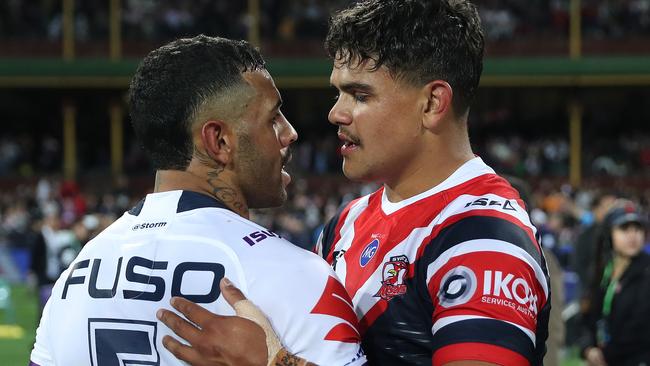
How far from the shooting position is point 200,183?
2.46 metres

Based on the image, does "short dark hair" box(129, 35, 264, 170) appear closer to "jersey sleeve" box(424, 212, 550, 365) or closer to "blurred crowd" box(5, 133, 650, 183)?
"jersey sleeve" box(424, 212, 550, 365)

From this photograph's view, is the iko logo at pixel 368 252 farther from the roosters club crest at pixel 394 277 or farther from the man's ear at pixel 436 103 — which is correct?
the man's ear at pixel 436 103

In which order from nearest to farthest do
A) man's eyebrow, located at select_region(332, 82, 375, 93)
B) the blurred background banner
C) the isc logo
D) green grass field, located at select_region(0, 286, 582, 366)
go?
1. the isc logo
2. man's eyebrow, located at select_region(332, 82, 375, 93)
3. green grass field, located at select_region(0, 286, 582, 366)
4. the blurred background banner

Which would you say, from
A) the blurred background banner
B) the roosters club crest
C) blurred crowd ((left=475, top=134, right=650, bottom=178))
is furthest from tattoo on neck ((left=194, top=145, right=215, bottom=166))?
blurred crowd ((left=475, top=134, right=650, bottom=178))

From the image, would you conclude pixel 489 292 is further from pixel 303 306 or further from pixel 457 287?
pixel 303 306

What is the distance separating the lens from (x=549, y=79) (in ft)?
84.9

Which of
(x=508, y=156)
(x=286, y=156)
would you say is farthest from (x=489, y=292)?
(x=508, y=156)

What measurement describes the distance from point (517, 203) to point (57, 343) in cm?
116

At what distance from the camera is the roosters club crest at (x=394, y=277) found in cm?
261

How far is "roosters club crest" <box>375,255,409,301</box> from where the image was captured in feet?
8.55

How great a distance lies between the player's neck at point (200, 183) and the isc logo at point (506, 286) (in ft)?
2.10

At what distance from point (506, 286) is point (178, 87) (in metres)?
0.88

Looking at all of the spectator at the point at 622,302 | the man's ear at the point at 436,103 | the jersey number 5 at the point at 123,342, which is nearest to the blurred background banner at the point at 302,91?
the spectator at the point at 622,302

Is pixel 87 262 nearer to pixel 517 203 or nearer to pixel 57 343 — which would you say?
pixel 57 343
